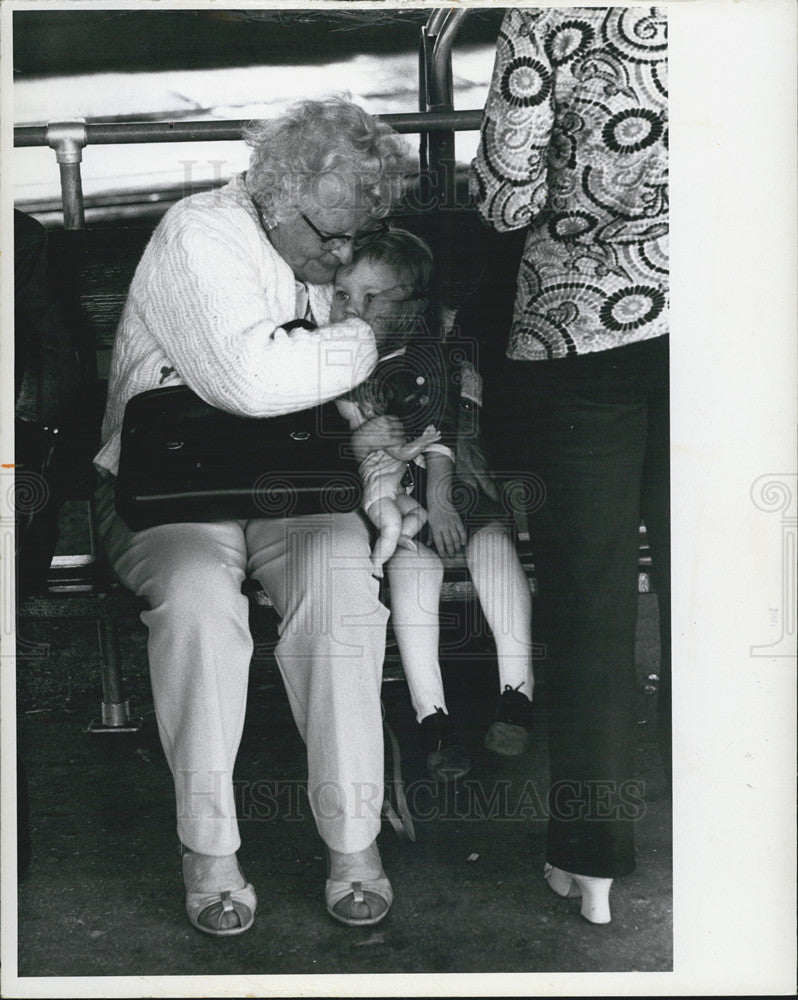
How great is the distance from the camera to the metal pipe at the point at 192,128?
7.85 feet

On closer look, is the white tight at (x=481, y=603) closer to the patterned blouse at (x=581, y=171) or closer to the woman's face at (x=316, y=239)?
the patterned blouse at (x=581, y=171)

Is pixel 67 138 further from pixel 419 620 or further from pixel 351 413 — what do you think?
pixel 419 620

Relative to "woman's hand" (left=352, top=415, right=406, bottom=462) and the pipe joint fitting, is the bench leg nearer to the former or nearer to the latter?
"woman's hand" (left=352, top=415, right=406, bottom=462)

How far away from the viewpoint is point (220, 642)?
2289 mm

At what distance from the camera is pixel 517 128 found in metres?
2.22

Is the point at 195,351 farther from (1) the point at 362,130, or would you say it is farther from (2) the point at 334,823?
(2) the point at 334,823

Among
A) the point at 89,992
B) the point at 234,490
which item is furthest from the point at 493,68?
the point at 89,992

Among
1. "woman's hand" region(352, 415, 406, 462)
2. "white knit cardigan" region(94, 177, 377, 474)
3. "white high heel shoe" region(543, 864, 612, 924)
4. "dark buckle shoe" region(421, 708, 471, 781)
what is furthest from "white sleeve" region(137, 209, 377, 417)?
"white high heel shoe" region(543, 864, 612, 924)

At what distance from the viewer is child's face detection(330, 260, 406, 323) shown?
2.42 m

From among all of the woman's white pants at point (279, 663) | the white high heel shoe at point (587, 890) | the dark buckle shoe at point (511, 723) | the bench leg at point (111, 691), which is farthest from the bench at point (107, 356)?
the white high heel shoe at point (587, 890)

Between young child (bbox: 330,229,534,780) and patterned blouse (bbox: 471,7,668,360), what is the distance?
0.73 feet

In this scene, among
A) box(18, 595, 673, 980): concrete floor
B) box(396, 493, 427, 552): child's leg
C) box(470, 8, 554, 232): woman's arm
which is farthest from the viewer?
box(396, 493, 427, 552): child's leg

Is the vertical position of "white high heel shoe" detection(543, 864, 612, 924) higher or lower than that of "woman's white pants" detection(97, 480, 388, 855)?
lower

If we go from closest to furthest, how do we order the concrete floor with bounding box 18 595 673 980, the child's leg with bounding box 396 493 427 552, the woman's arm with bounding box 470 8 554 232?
the woman's arm with bounding box 470 8 554 232
the concrete floor with bounding box 18 595 673 980
the child's leg with bounding box 396 493 427 552
